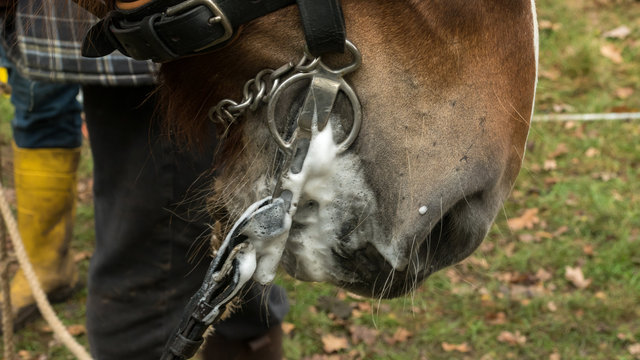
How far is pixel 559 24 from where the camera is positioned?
6.41m

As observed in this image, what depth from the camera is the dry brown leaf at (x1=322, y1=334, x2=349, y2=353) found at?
329 centimetres

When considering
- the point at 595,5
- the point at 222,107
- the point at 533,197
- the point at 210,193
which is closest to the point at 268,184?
the point at 222,107

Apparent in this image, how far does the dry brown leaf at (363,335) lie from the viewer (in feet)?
10.9

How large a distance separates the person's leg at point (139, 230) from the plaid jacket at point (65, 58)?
10cm

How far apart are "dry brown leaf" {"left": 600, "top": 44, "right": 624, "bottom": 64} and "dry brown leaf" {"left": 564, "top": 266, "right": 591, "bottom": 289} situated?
2787mm

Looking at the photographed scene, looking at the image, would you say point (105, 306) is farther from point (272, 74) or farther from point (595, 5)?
point (595, 5)

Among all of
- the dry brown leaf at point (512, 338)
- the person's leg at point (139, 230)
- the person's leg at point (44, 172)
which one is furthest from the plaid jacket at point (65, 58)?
the dry brown leaf at point (512, 338)

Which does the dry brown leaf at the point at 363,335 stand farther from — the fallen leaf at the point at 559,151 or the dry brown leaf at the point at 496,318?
the fallen leaf at the point at 559,151

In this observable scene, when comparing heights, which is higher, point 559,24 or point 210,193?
point 210,193

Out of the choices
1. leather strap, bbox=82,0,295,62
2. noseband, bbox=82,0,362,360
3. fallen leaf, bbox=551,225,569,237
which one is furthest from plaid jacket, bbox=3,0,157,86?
fallen leaf, bbox=551,225,569,237

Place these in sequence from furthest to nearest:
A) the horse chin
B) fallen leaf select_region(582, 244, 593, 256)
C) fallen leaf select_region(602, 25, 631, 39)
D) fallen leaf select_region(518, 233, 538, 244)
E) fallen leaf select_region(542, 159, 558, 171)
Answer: fallen leaf select_region(602, 25, 631, 39)
fallen leaf select_region(542, 159, 558, 171)
fallen leaf select_region(518, 233, 538, 244)
fallen leaf select_region(582, 244, 593, 256)
the horse chin

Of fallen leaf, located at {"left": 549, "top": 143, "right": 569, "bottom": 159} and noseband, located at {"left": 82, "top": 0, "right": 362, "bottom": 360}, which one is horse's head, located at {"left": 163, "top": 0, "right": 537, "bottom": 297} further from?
fallen leaf, located at {"left": 549, "top": 143, "right": 569, "bottom": 159}

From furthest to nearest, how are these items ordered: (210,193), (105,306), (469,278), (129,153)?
(469,278)
(105,306)
(129,153)
(210,193)

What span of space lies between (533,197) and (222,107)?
3477 mm
